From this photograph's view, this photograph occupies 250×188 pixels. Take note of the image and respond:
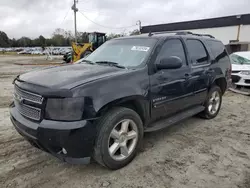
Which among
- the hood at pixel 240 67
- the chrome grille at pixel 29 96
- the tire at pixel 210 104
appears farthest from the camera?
the hood at pixel 240 67

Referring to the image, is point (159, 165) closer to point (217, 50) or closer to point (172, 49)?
point (172, 49)

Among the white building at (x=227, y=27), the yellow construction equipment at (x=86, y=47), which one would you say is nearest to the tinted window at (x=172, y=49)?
the yellow construction equipment at (x=86, y=47)

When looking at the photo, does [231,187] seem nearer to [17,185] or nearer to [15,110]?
[17,185]

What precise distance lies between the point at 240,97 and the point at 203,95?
3.60 metres

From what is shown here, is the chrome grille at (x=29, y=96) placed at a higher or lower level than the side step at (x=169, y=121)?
higher

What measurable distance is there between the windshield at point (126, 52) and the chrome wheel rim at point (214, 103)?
91.0 inches

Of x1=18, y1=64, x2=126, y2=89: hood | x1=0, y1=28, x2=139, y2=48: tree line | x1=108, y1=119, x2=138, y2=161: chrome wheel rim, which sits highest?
x1=0, y1=28, x2=139, y2=48: tree line

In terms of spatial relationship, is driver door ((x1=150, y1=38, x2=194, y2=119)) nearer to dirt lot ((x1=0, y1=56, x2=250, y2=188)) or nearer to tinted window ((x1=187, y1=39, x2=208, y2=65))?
tinted window ((x1=187, y1=39, x2=208, y2=65))

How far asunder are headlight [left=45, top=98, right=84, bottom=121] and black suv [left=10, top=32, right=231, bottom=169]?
11 mm

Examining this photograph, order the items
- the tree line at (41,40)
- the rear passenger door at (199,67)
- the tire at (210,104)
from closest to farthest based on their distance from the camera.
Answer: the rear passenger door at (199,67)
the tire at (210,104)
the tree line at (41,40)

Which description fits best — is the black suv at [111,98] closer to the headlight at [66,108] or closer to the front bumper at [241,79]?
the headlight at [66,108]

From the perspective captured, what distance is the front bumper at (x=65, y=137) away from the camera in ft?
7.82

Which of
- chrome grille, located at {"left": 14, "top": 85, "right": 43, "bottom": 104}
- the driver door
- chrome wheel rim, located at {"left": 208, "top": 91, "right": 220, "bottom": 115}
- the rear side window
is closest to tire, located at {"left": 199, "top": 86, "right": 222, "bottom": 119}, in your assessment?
chrome wheel rim, located at {"left": 208, "top": 91, "right": 220, "bottom": 115}

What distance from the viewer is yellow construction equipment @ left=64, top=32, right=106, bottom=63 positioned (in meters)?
17.5
